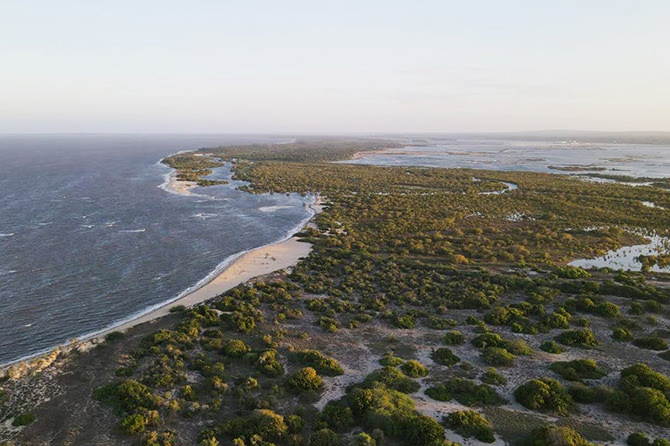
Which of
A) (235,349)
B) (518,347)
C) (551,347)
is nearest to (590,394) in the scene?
(518,347)

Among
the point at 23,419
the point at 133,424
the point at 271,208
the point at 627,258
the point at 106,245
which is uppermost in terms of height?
the point at 271,208

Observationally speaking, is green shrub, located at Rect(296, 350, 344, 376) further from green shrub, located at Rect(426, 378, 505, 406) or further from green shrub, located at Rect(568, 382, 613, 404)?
green shrub, located at Rect(568, 382, 613, 404)

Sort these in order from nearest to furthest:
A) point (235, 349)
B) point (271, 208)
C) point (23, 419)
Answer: point (23, 419) < point (235, 349) < point (271, 208)

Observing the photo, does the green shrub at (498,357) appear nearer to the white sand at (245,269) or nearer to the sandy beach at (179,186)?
the white sand at (245,269)

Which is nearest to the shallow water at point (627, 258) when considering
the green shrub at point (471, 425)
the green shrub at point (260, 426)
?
the green shrub at point (471, 425)

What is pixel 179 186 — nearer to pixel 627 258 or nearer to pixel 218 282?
pixel 218 282

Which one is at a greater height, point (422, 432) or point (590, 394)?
point (590, 394)
